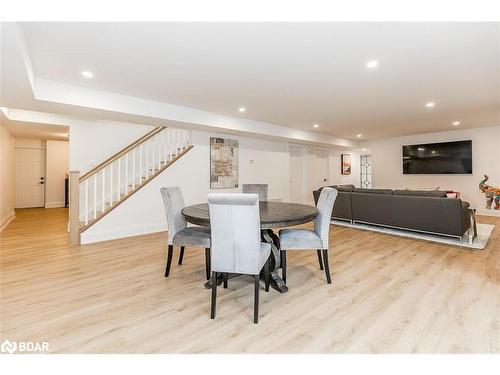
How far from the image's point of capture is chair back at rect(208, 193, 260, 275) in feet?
6.14

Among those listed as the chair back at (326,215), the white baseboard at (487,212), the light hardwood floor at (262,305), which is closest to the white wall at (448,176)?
the white baseboard at (487,212)

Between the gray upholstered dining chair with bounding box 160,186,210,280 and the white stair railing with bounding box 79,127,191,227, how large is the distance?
7.28 feet

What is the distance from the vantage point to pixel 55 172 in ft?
26.7

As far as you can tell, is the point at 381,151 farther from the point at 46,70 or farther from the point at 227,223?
the point at 46,70

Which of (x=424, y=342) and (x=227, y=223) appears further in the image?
(x=227, y=223)

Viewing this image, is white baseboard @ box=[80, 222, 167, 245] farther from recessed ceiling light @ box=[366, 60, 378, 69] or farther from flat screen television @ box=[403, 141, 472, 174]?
flat screen television @ box=[403, 141, 472, 174]

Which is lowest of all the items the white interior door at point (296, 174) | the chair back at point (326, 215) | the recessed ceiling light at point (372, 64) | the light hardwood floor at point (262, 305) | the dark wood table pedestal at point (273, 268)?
the light hardwood floor at point (262, 305)

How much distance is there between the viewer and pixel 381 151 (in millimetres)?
8703

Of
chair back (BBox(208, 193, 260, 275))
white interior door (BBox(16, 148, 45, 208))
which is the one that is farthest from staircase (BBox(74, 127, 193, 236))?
white interior door (BBox(16, 148, 45, 208))

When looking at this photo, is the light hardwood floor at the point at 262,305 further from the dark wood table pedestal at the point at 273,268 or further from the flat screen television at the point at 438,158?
the flat screen television at the point at 438,158

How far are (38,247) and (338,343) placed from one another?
4384 millimetres

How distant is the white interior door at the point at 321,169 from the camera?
8648 millimetres

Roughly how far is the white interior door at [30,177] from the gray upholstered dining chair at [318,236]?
29.2 feet
